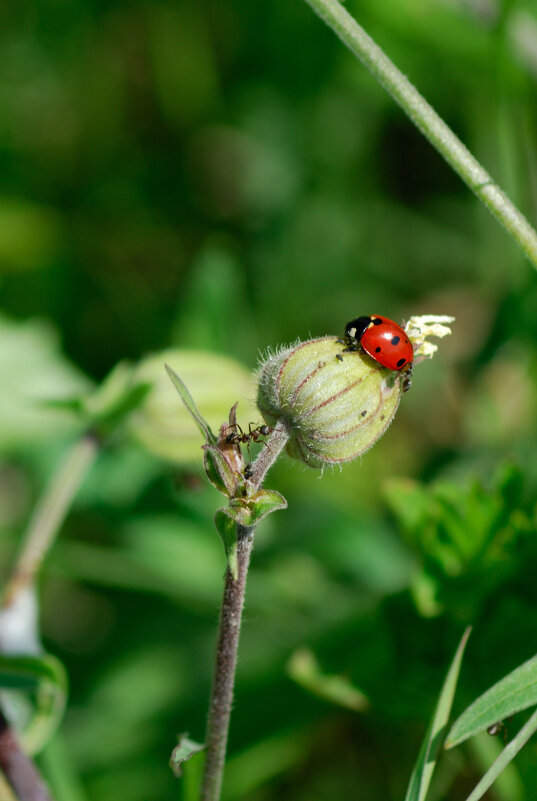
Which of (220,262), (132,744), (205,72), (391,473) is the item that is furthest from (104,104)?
(132,744)

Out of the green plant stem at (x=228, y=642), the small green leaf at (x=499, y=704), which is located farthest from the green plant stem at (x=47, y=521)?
the small green leaf at (x=499, y=704)

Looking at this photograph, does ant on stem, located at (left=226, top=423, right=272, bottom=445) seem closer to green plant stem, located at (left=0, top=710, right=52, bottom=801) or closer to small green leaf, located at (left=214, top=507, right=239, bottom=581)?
small green leaf, located at (left=214, top=507, right=239, bottom=581)

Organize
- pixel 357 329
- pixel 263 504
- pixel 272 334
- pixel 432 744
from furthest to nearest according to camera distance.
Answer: pixel 272 334
pixel 357 329
pixel 432 744
pixel 263 504

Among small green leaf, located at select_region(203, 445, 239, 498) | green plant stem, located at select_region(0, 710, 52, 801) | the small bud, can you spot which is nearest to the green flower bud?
the small bud

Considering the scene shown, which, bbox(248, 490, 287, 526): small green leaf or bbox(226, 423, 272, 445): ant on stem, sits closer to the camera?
bbox(248, 490, 287, 526): small green leaf

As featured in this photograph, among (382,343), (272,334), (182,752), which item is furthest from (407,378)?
(272,334)

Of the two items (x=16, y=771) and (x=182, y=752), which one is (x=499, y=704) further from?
(x=16, y=771)

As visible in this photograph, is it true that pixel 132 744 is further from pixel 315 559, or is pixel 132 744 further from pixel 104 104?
pixel 104 104

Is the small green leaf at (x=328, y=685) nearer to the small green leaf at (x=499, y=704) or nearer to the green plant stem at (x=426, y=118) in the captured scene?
the small green leaf at (x=499, y=704)
